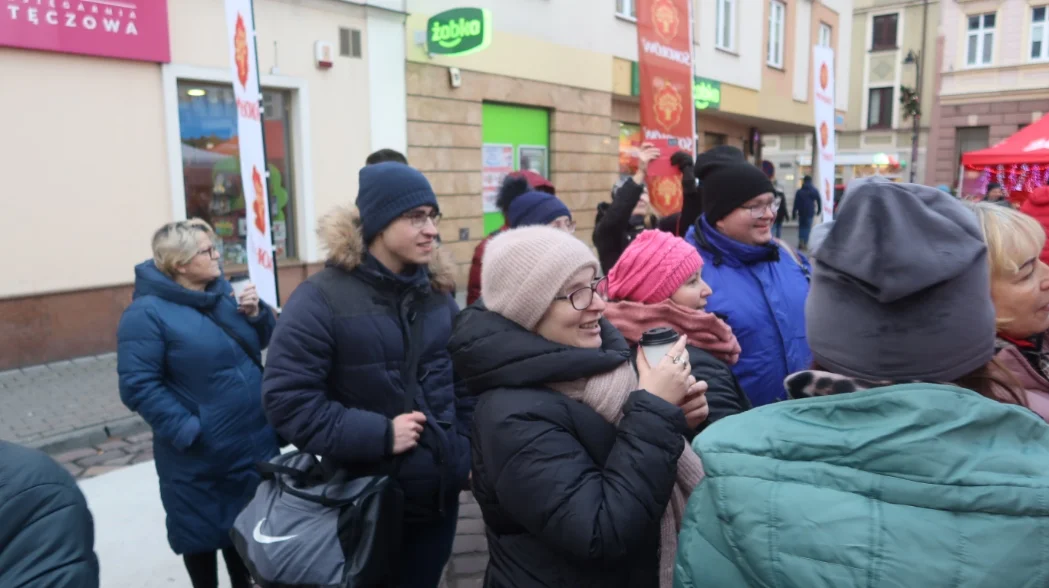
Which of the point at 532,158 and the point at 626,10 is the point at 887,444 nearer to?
the point at 532,158

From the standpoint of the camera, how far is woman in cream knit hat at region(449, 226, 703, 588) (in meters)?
1.54

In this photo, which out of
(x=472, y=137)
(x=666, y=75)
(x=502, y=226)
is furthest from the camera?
(x=472, y=137)

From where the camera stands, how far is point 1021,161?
5.84 meters

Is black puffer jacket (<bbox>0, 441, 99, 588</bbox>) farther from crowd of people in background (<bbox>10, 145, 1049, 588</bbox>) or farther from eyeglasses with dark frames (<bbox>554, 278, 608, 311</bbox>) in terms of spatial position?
eyeglasses with dark frames (<bbox>554, 278, 608, 311</bbox>)

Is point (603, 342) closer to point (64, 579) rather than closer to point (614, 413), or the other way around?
point (614, 413)

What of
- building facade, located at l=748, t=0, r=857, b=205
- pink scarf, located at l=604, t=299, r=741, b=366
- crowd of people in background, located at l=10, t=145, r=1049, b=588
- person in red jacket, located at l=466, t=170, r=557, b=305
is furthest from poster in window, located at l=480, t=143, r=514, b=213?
pink scarf, located at l=604, t=299, r=741, b=366

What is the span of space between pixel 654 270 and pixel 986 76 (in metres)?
33.0

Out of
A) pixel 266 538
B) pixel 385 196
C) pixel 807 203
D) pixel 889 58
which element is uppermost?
pixel 889 58

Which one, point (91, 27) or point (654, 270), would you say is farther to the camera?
point (91, 27)

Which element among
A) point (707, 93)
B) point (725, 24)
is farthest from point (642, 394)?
point (725, 24)

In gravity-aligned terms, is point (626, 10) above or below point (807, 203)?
above

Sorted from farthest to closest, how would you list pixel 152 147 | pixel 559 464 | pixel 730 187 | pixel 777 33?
pixel 777 33, pixel 152 147, pixel 730 187, pixel 559 464

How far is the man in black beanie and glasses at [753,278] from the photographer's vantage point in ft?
8.78

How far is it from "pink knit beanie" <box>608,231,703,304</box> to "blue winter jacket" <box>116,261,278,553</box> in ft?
5.41
